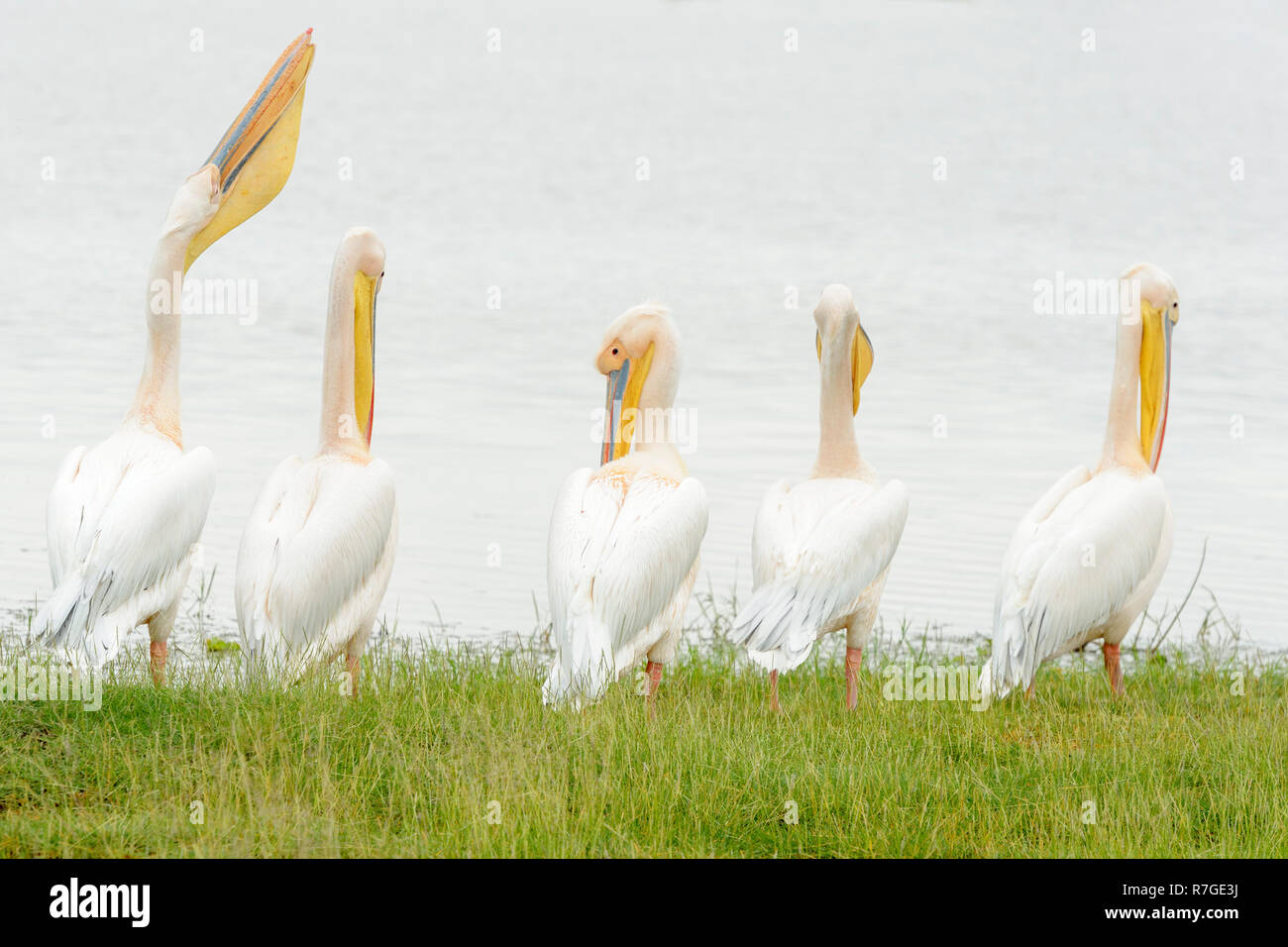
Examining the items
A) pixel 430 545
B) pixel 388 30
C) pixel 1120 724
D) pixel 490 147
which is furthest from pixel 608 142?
pixel 1120 724

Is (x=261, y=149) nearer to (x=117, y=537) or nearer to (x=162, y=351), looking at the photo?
(x=162, y=351)

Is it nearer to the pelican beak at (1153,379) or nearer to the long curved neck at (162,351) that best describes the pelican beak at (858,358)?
the pelican beak at (1153,379)

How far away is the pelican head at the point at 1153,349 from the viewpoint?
7574mm

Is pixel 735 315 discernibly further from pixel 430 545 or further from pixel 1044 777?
pixel 1044 777

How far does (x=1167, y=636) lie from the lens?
8273mm

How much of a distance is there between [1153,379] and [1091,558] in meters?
1.37

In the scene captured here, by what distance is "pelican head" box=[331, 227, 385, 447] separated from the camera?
664cm

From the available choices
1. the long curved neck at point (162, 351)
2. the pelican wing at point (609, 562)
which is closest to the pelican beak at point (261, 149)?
the long curved neck at point (162, 351)

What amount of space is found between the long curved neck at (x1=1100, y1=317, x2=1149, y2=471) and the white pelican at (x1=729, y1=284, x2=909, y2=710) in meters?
1.07

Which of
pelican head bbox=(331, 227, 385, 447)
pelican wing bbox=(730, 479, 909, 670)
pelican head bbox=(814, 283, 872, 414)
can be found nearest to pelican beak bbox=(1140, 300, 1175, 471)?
pelican head bbox=(814, 283, 872, 414)

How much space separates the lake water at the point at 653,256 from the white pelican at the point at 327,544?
1.72 m

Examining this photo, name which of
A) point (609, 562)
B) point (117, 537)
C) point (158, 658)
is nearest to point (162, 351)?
point (117, 537)

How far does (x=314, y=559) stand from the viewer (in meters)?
5.88

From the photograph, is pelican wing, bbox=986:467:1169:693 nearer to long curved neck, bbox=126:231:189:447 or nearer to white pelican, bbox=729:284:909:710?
white pelican, bbox=729:284:909:710
